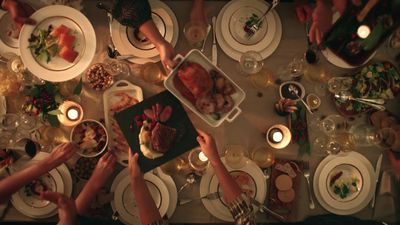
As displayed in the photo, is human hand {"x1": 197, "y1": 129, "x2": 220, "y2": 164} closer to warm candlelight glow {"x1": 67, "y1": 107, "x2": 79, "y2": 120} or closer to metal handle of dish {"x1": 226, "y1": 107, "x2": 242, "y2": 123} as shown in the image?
metal handle of dish {"x1": 226, "y1": 107, "x2": 242, "y2": 123}

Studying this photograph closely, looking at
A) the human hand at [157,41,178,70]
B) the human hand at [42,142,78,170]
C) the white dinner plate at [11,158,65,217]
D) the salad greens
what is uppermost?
the human hand at [157,41,178,70]

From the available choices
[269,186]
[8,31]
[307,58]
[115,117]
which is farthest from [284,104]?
[8,31]

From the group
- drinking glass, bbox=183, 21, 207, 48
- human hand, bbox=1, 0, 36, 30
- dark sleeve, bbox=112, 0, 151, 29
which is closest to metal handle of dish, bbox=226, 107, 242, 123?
drinking glass, bbox=183, 21, 207, 48

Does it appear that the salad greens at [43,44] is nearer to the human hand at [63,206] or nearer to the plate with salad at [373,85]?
the human hand at [63,206]

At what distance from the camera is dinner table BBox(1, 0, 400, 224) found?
180 centimetres

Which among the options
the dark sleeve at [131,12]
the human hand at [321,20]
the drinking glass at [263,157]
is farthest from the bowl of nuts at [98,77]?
the human hand at [321,20]

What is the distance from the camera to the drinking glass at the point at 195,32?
1.76m

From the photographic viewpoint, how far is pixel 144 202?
165 cm

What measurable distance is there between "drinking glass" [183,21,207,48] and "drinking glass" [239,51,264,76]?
0.22 meters

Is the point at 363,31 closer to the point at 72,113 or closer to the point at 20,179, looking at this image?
the point at 72,113

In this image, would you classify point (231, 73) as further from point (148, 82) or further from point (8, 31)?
point (8, 31)

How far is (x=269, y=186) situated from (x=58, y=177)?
3.37 ft

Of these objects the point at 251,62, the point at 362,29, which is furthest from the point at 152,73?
the point at 362,29

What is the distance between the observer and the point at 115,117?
1.71m
